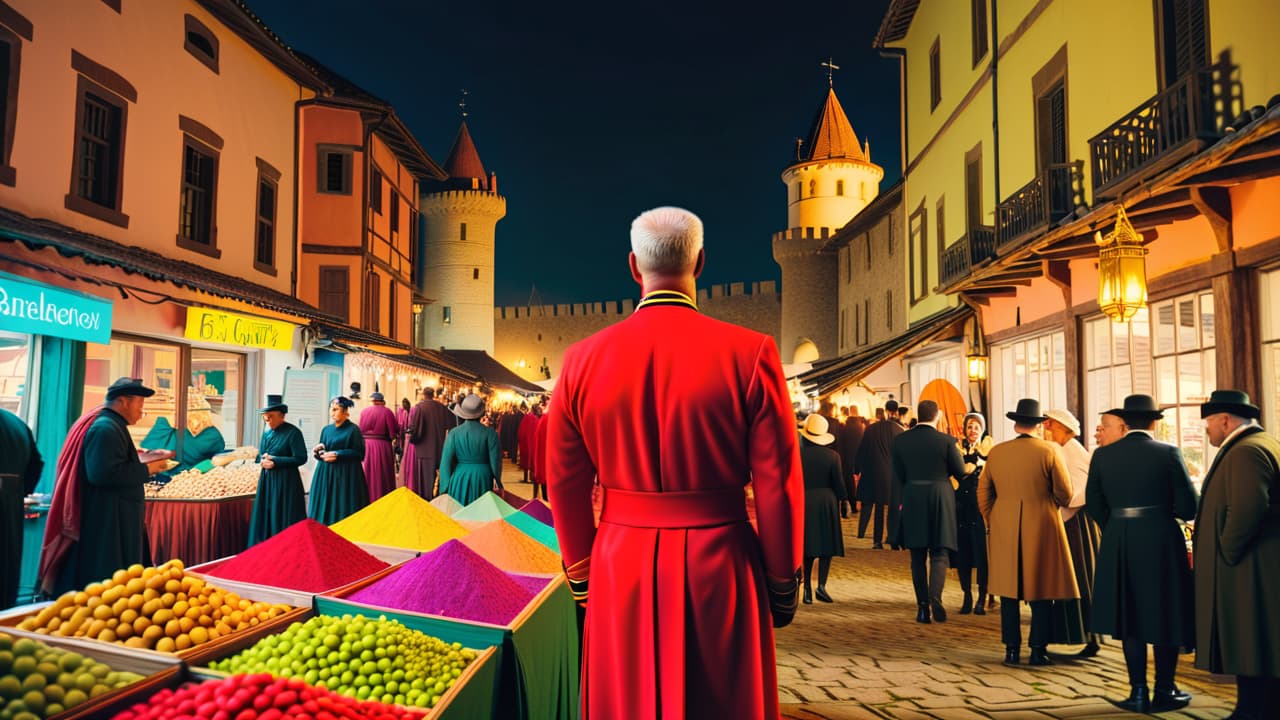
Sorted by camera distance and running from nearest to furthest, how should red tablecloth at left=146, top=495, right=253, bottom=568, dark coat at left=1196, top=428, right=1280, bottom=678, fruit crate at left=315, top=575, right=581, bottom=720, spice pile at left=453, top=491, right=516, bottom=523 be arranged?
1. fruit crate at left=315, top=575, right=581, bottom=720
2. dark coat at left=1196, top=428, right=1280, bottom=678
3. spice pile at left=453, top=491, right=516, bottom=523
4. red tablecloth at left=146, top=495, right=253, bottom=568

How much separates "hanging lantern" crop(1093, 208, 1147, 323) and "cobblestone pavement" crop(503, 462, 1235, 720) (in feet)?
9.22

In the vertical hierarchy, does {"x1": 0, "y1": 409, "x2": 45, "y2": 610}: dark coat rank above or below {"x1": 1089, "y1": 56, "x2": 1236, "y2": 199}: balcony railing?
below

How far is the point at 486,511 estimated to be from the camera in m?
6.23

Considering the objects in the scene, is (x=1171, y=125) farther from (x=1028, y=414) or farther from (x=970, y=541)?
(x=970, y=541)

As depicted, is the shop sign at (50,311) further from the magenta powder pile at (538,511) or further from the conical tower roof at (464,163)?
the conical tower roof at (464,163)

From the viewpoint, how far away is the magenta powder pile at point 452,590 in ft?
11.9

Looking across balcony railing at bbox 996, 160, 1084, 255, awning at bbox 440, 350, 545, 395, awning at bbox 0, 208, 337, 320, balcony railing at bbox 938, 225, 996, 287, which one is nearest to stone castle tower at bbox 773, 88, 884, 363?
awning at bbox 440, 350, 545, 395

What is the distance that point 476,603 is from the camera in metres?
3.65

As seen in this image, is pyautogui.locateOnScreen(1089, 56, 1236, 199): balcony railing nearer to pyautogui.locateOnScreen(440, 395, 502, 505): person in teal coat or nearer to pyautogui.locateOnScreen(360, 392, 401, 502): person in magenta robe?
pyautogui.locateOnScreen(440, 395, 502, 505): person in teal coat

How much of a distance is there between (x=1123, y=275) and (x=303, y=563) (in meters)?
6.66

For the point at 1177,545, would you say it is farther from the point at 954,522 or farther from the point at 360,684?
the point at 360,684

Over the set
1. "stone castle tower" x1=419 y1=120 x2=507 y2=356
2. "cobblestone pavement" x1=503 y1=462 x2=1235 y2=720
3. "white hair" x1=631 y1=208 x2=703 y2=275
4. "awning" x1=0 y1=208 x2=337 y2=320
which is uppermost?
"stone castle tower" x1=419 y1=120 x2=507 y2=356

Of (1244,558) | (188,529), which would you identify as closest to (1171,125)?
(1244,558)

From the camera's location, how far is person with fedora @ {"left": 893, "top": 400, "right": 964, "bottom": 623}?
717cm
